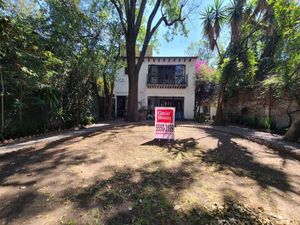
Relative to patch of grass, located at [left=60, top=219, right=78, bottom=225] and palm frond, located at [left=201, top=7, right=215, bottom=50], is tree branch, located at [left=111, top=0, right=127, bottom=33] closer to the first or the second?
palm frond, located at [left=201, top=7, right=215, bottom=50]

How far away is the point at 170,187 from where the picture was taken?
14.5ft

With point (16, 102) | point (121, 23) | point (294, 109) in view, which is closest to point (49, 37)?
point (16, 102)

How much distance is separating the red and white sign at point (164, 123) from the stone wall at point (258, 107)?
24.9ft

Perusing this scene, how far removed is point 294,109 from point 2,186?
43.7ft

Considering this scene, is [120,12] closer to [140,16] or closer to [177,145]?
[140,16]

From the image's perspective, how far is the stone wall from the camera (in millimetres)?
13336

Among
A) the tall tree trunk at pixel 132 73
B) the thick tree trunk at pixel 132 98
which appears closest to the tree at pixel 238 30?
the tall tree trunk at pixel 132 73

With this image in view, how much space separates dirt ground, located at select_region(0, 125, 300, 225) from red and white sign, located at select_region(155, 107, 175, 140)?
1.00 metres

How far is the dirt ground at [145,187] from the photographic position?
3.47 m

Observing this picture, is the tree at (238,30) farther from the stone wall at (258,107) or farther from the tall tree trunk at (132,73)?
the tall tree trunk at (132,73)

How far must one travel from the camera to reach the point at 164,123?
8.25m

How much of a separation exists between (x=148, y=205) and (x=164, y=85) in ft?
62.9

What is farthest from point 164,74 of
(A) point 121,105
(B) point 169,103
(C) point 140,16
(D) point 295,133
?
(D) point 295,133

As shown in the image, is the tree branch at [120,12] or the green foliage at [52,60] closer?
the green foliage at [52,60]
